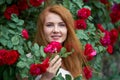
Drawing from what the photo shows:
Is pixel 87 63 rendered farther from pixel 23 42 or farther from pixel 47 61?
pixel 47 61

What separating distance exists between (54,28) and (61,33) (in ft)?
0.24

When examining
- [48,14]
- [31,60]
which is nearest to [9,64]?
[31,60]

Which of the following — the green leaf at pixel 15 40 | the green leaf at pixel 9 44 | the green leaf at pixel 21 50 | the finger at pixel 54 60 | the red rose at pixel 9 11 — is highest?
the red rose at pixel 9 11

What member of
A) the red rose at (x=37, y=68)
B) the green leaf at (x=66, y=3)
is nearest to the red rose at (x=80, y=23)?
the green leaf at (x=66, y=3)

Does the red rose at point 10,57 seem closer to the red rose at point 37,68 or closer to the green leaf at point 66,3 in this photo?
the red rose at point 37,68

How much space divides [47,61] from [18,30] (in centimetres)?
57

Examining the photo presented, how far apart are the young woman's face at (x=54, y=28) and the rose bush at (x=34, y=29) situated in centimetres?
15

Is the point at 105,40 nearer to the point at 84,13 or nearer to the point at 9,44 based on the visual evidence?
the point at 84,13

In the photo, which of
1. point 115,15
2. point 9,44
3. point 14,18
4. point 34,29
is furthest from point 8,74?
point 115,15

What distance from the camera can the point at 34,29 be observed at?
145 inches

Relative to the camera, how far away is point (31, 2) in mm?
3406

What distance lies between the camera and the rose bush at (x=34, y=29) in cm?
312

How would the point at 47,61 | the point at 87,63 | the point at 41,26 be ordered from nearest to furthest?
the point at 47,61 < the point at 41,26 < the point at 87,63

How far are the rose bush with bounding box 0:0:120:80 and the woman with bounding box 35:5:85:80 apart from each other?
0.09 m
